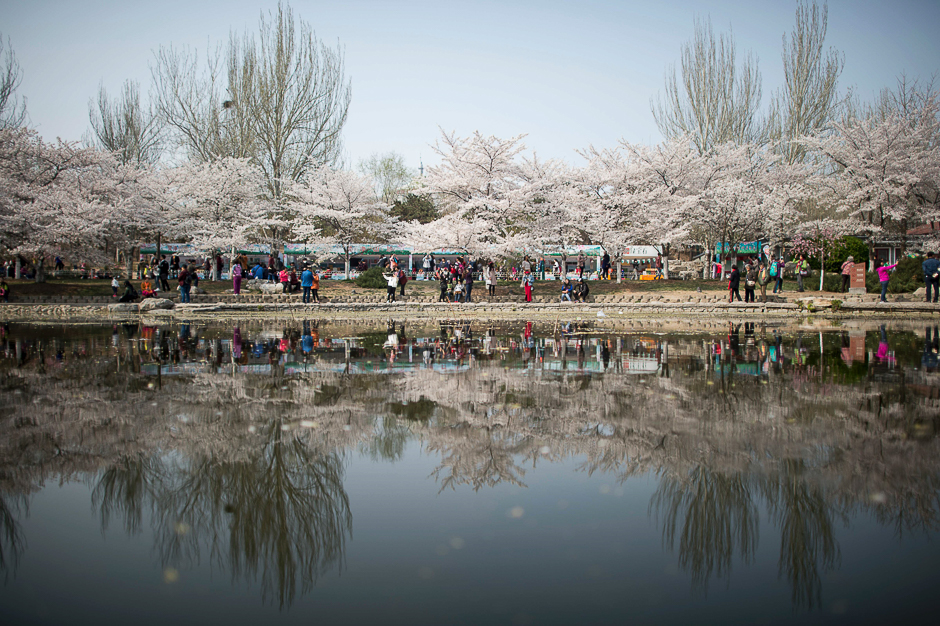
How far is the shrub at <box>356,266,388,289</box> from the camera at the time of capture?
36.7 m

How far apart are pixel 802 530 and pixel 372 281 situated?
34.2 metres

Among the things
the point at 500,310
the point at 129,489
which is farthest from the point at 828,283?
the point at 129,489

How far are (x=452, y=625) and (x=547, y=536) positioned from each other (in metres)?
0.97

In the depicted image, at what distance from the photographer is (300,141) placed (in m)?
44.3

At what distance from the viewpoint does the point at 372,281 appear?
36.9 metres

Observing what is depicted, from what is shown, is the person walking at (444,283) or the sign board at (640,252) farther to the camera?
the sign board at (640,252)

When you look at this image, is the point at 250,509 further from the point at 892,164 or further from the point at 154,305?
the point at 892,164

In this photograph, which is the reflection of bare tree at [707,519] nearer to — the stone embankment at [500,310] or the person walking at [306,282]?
the stone embankment at [500,310]

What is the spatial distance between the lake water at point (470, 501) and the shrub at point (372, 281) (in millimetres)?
28356

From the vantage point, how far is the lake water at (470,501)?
2.92 m

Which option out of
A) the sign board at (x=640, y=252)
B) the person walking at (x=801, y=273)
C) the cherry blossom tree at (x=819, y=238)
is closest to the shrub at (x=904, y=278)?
the cherry blossom tree at (x=819, y=238)

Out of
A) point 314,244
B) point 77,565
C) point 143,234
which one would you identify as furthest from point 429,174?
point 77,565

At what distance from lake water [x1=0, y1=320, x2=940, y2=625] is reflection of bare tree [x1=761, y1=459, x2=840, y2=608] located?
0.05 ft

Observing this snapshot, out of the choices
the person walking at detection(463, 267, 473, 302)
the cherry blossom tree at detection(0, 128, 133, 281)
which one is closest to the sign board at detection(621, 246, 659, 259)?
the person walking at detection(463, 267, 473, 302)
